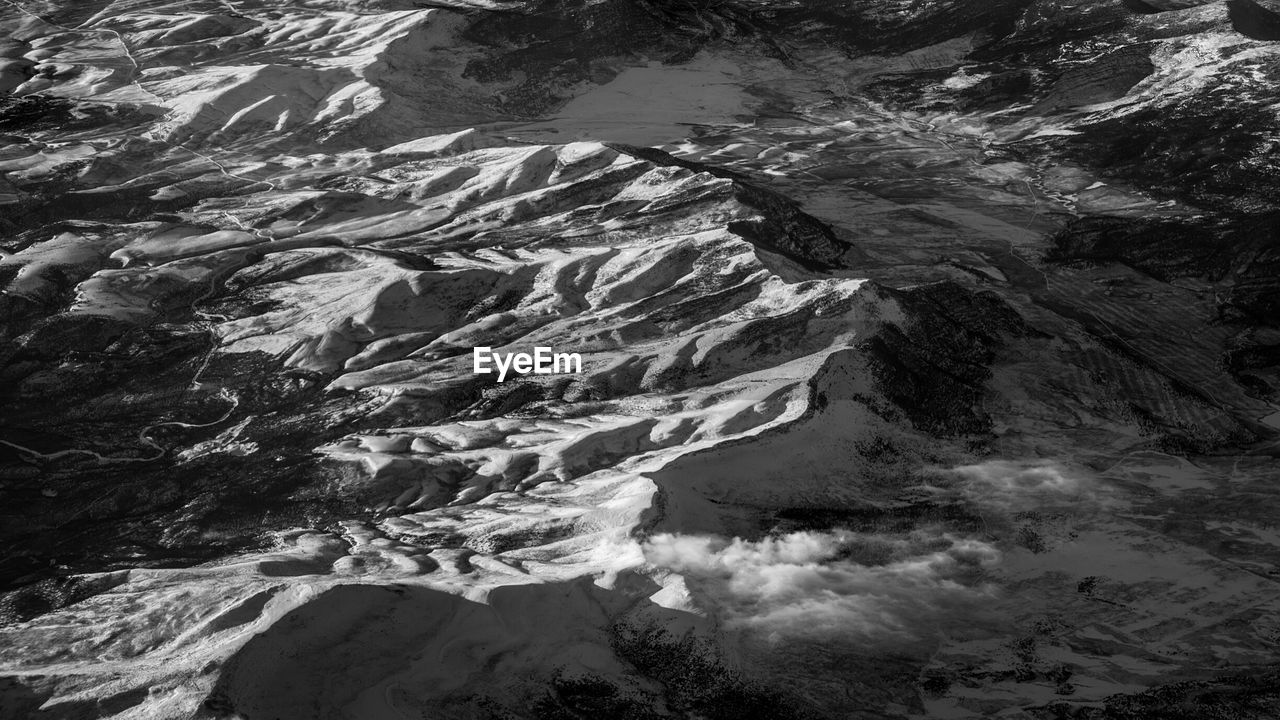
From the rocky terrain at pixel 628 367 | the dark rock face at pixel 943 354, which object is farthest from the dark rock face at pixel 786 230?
the dark rock face at pixel 943 354

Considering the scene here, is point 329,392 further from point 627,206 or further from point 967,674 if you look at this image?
point 967,674

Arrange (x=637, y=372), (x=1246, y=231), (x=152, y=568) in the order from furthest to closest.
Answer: (x=1246, y=231) → (x=637, y=372) → (x=152, y=568)

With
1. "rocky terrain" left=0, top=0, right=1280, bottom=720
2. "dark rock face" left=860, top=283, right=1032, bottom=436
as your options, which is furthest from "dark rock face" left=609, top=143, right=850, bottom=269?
"dark rock face" left=860, top=283, right=1032, bottom=436

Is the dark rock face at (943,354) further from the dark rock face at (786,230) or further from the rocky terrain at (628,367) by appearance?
the dark rock face at (786,230)

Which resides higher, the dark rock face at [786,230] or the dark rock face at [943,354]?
the dark rock face at [786,230]

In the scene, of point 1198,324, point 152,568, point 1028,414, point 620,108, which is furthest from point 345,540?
point 620,108

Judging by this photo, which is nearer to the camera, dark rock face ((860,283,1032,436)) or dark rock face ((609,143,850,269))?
dark rock face ((860,283,1032,436))

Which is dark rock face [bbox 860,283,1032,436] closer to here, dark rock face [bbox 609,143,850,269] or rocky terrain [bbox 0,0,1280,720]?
rocky terrain [bbox 0,0,1280,720]

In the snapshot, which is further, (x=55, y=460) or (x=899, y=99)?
(x=899, y=99)
